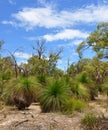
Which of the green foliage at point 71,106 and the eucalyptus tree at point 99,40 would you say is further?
the eucalyptus tree at point 99,40

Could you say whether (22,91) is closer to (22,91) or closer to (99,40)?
(22,91)

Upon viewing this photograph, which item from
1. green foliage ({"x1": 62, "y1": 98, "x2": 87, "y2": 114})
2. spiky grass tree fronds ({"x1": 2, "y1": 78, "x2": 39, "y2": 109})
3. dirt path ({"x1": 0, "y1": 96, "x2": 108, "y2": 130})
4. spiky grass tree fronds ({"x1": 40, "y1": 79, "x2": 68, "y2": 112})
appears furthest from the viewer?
spiky grass tree fronds ({"x1": 2, "y1": 78, "x2": 39, "y2": 109})

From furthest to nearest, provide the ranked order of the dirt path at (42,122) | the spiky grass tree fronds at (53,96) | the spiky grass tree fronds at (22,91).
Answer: the spiky grass tree fronds at (22,91), the spiky grass tree fronds at (53,96), the dirt path at (42,122)

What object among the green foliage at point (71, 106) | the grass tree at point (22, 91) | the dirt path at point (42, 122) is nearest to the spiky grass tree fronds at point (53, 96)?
the green foliage at point (71, 106)

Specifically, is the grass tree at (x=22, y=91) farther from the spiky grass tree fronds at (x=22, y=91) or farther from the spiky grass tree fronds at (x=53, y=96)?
the spiky grass tree fronds at (x=53, y=96)

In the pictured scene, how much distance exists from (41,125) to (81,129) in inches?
49.3

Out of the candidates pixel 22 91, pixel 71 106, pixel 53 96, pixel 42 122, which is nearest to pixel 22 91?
pixel 22 91

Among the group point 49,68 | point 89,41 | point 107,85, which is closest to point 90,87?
point 107,85

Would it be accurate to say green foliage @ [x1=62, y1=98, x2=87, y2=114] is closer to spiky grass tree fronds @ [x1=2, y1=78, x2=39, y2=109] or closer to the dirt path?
the dirt path

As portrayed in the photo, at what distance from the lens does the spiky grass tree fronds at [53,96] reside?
1361 centimetres

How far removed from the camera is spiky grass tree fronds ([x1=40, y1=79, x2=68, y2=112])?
536 inches

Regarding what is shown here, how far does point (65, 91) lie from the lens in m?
14.2

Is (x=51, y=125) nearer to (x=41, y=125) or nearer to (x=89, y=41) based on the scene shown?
(x=41, y=125)

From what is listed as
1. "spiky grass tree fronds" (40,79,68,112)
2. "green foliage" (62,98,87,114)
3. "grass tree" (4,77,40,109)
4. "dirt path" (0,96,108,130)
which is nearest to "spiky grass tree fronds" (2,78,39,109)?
"grass tree" (4,77,40,109)
